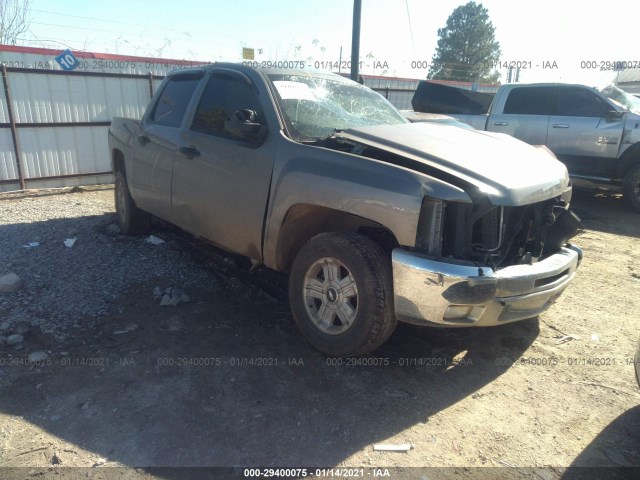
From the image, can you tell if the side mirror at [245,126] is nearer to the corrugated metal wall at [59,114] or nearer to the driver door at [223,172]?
the driver door at [223,172]

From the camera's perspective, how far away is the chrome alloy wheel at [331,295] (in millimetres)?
3193

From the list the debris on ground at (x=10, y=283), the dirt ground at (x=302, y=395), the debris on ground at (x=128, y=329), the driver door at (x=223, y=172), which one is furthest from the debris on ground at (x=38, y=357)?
the driver door at (x=223, y=172)

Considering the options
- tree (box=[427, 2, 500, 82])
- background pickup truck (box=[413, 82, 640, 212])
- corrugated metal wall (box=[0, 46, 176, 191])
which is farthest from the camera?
tree (box=[427, 2, 500, 82])

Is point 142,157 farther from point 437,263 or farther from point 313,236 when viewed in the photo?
point 437,263

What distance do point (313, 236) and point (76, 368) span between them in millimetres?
1846

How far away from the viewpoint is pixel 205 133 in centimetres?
422

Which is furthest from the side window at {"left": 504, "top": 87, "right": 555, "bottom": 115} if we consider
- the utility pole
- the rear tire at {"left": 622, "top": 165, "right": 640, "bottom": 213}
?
the utility pole

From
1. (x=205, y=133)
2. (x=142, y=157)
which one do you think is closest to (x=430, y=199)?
(x=205, y=133)

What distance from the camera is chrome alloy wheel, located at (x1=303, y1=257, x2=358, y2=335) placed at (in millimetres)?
3193

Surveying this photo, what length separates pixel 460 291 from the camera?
2764 mm

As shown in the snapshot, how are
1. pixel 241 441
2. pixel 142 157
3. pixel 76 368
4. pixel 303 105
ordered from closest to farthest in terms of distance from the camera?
pixel 241 441 < pixel 76 368 < pixel 303 105 < pixel 142 157

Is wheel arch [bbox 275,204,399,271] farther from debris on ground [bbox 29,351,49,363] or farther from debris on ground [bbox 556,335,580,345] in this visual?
debris on ground [bbox 29,351,49,363]

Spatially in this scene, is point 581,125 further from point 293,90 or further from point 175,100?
point 175,100

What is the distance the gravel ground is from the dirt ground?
0.94 feet
